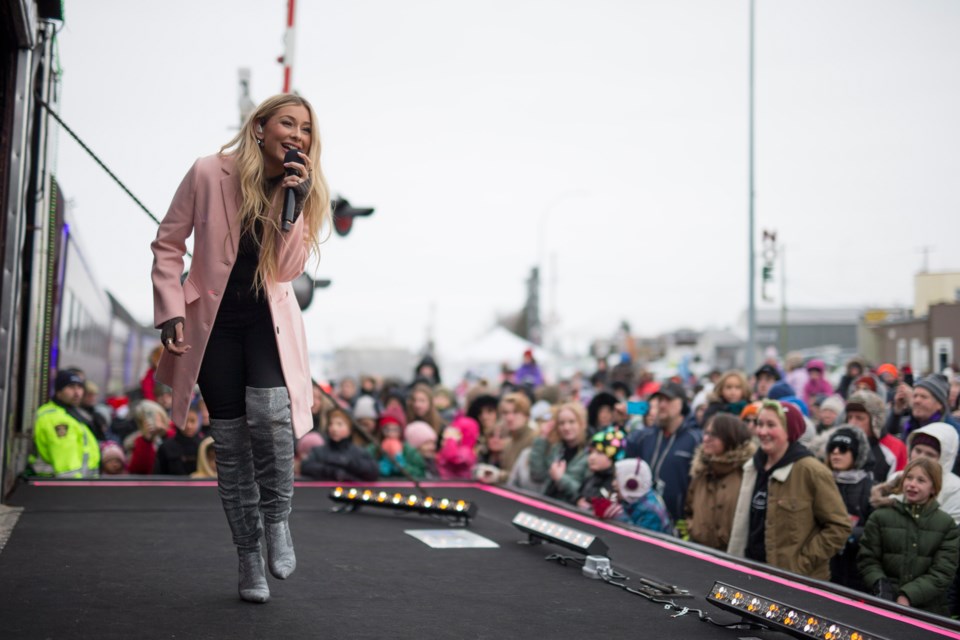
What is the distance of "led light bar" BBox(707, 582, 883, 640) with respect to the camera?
3.02 meters

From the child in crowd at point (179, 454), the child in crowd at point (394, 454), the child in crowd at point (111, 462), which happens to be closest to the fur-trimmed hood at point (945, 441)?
the child in crowd at point (394, 454)

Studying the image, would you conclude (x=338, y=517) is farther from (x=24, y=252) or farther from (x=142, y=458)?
(x=142, y=458)

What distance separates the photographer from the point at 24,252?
6039mm

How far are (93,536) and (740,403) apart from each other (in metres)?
5.58

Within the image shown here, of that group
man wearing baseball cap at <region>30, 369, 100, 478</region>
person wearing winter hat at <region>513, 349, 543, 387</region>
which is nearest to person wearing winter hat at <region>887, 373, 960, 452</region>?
man wearing baseball cap at <region>30, 369, 100, 478</region>

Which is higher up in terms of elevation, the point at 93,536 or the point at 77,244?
the point at 77,244

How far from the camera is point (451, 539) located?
508 centimetres

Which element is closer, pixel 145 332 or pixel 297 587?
pixel 297 587

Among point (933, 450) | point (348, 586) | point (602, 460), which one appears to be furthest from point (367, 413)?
point (348, 586)

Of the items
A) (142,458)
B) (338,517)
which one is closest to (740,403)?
(338,517)

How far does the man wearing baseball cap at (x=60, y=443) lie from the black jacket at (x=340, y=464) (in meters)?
1.53

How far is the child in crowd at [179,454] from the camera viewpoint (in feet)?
27.6

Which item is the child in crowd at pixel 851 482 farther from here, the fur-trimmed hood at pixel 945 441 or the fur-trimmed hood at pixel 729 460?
the fur-trimmed hood at pixel 729 460

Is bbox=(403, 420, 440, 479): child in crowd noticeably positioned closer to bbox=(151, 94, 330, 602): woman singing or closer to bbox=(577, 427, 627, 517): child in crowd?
bbox=(577, 427, 627, 517): child in crowd
